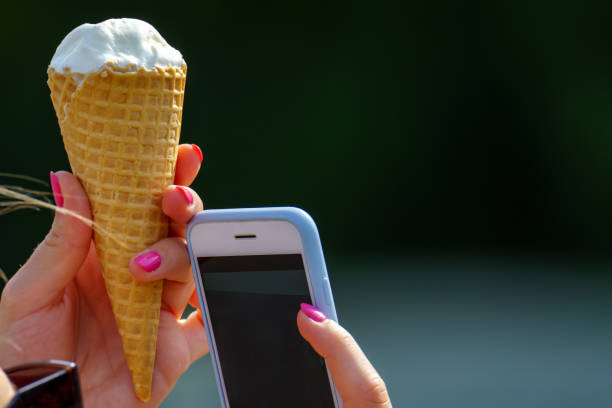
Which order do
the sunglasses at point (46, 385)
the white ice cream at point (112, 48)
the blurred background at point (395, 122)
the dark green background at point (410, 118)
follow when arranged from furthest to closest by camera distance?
the dark green background at point (410, 118)
the blurred background at point (395, 122)
the white ice cream at point (112, 48)
the sunglasses at point (46, 385)

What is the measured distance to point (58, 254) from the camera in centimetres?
100

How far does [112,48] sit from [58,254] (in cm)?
33

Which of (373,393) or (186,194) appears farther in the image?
(186,194)

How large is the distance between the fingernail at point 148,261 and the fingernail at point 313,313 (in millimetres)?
245

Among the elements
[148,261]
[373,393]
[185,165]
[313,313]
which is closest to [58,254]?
[148,261]

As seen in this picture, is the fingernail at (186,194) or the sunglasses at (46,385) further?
the fingernail at (186,194)

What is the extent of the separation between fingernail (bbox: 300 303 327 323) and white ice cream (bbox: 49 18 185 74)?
0.44m

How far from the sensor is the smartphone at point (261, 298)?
0.99 metres

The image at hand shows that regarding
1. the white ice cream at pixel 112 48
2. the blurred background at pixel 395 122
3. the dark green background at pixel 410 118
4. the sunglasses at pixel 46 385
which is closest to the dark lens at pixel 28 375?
the sunglasses at pixel 46 385

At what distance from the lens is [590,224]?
5859 mm

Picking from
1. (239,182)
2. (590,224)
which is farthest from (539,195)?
(239,182)

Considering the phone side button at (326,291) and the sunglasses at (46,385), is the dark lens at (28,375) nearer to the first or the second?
the sunglasses at (46,385)

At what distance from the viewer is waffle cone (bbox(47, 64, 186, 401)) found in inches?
40.1

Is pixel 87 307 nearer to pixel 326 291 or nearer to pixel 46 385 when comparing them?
pixel 326 291
